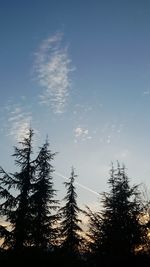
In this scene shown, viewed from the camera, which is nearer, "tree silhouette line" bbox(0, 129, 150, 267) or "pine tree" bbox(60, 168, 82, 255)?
"tree silhouette line" bbox(0, 129, 150, 267)

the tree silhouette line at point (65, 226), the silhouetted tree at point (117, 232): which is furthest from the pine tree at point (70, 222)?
the silhouetted tree at point (117, 232)

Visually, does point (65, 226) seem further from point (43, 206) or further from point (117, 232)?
point (117, 232)

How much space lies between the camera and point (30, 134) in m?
30.2

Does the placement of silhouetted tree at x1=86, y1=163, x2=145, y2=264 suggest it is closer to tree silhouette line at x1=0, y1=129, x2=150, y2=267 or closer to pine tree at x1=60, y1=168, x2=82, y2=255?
tree silhouette line at x1=0, y1=129, x2=150, y2=267

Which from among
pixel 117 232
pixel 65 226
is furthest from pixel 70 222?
pixel 117 232

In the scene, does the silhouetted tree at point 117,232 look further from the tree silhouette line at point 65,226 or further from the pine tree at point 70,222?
Result: the pine tree at point 70,222

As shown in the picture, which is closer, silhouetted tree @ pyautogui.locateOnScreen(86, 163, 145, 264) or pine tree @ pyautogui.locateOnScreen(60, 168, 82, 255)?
silhouetted tree @ pyautogui.locateOnScreen(86, 163, 145, 264)

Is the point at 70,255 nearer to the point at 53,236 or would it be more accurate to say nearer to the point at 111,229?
the point at 111,229

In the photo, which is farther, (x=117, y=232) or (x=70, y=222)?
(x=70, y=222)

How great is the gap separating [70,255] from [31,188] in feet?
34.3

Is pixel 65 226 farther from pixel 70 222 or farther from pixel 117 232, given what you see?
pixel 117 232

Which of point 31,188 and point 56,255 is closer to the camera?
point 56,255

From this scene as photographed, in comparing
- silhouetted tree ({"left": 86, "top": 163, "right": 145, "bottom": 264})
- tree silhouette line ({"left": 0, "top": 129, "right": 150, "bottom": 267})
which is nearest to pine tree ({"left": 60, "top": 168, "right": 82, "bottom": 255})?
tree silhouette line ({"left": 0, "top": 129, "right": 150, "bottom": 267})

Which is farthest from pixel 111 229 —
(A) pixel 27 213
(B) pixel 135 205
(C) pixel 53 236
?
(C) pixel 53 236
